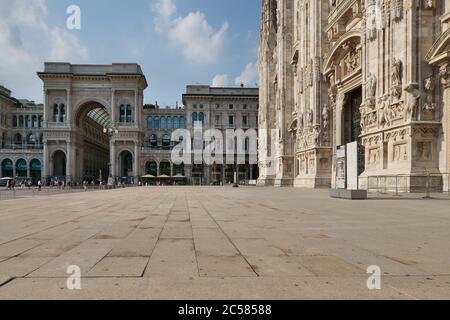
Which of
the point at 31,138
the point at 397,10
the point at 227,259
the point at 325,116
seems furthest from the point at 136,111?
the point at 227,259

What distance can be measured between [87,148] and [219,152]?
37343 mm

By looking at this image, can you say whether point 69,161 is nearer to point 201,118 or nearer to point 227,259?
point 201,118

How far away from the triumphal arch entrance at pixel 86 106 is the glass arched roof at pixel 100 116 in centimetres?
1782

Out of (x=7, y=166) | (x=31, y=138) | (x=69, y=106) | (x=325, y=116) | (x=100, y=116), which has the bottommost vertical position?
(x=7, y=166)

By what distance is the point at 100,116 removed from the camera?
4764 inches

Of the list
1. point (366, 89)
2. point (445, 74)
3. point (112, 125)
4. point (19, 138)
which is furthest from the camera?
point (19, 138)

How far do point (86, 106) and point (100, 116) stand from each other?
26.1m

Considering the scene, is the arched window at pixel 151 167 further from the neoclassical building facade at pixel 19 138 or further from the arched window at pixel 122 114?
the neoclassical building facade at pixel 19 138

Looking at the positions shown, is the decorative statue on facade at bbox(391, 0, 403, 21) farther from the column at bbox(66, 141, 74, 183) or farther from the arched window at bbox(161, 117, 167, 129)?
the arched window at bbox(161, 117, 167, 129)

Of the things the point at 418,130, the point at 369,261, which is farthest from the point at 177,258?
the point at 418,130

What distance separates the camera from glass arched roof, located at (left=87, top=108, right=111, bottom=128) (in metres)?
113

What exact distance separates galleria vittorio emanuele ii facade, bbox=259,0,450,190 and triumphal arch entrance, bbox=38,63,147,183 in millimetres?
49785

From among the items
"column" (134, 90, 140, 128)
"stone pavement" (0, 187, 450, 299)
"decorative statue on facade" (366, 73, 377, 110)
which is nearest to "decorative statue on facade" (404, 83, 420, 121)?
"decorative statue on facade" (366, 73, 377, 110)

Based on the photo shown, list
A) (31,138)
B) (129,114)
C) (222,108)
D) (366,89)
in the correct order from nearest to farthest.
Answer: (366,89) → (129,114) → (222,108) → (31,138)
